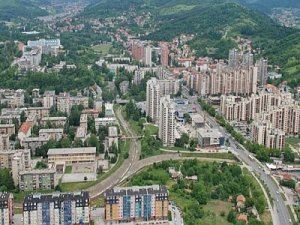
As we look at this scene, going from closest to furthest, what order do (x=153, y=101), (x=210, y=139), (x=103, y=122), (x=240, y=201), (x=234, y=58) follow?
(x=240, y=201) → (x=210, y=139) → (x=103, y=122) → (x=153, y=101) → (x=234, y=58)

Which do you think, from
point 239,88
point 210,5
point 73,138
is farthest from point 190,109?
point 210,5

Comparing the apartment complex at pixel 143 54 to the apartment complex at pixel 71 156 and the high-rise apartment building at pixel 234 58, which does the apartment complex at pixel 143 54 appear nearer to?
the high-rise apartment building at pixel 234 58

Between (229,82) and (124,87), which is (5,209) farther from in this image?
(229,82)

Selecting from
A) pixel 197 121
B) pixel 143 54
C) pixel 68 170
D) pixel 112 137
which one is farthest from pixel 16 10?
pixel 68 170

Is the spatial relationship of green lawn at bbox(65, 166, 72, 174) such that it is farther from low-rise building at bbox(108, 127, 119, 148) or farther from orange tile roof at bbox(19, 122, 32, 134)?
orange tile roof at bbox(19, 122, 32, 134)

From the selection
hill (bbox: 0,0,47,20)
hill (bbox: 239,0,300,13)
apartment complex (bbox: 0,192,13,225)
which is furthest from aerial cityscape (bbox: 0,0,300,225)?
hill (bbox: 239,0,300,13)

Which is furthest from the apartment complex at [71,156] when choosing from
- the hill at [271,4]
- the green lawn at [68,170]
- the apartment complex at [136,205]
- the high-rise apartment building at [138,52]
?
the hill at [271,4]
